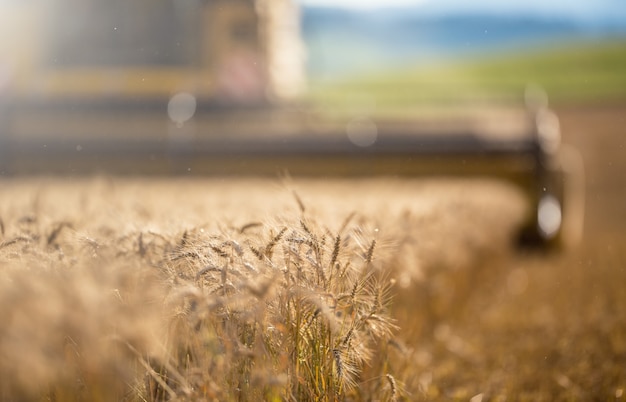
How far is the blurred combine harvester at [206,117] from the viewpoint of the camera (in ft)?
25.7

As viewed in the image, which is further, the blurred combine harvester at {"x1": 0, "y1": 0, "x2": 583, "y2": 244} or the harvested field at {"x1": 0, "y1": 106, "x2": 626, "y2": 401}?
the blurred combine harvester at {"x1": 0, "y1": 0, "x2": 583, "y2": 244}

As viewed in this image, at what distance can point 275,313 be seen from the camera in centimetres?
172

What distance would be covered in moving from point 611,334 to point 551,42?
6524 centimetres

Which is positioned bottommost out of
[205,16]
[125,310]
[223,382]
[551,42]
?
Answer: [223,382]

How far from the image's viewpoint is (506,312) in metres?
4.79

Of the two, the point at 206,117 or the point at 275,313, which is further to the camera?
the point at 206,117

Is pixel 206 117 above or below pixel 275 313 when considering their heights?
above

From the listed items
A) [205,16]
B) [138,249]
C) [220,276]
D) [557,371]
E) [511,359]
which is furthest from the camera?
[205,16]

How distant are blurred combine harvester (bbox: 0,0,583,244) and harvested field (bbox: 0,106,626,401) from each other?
9.94ft

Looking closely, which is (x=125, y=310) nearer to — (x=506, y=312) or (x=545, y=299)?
(x=506, y=312)

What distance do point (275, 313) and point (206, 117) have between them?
986 cm

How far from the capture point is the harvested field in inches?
48.7

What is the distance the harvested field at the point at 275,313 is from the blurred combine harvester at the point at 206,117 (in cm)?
303

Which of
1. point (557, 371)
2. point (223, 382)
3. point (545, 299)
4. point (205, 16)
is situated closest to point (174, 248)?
point (223, 382)
